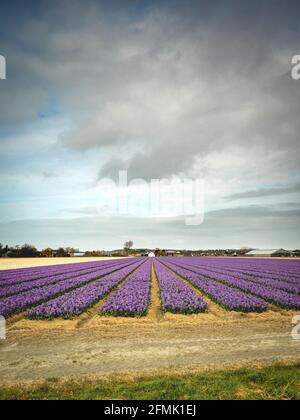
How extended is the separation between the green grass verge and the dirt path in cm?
59

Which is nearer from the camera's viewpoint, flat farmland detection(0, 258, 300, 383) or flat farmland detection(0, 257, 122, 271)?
flat farmland detection(0, 258, 300, 383)

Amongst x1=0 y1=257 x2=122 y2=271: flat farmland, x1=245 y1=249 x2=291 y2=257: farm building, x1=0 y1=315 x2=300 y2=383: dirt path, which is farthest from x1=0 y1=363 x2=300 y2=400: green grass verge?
x1=245 y1=249 x2=291 y2=257: farm building

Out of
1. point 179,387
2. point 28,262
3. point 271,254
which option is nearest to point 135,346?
point 179,387

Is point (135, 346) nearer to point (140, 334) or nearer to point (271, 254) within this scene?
point (140, 334)

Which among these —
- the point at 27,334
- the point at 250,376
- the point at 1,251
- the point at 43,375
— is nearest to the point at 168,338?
the point at 250,376

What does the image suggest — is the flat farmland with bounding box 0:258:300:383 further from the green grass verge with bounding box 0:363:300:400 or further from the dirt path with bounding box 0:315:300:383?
the green grass verge with bounding box 0:363:300:400

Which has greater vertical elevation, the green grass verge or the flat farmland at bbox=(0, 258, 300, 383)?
the green grass verge

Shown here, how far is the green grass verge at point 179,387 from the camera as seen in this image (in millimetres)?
5281

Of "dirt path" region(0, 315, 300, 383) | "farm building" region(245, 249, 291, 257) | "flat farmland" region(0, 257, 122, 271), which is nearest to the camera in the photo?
"dirt path" region(0, 315, 300, 383)

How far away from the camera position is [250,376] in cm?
601

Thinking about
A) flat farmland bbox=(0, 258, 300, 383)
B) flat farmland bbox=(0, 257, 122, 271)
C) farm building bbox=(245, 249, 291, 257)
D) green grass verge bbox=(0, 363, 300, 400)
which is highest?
green grass verge bbox=(0, 363, 300, 400)

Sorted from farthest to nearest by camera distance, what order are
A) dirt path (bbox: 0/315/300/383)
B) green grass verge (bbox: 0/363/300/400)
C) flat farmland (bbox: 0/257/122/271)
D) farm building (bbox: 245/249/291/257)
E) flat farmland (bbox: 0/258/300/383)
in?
farm building (bbox: 245/249/291/257)
flat farmland (bbox: 0/257/122/271)
flat farmland (bbox: 0/258/300/383)
dirt path (bbox: 0/315/300/383)
green grass verge (bbox: 0/363/300/400)

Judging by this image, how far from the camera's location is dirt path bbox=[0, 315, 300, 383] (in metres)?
6.88
